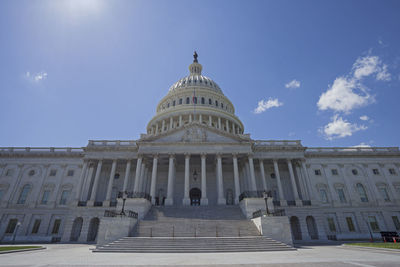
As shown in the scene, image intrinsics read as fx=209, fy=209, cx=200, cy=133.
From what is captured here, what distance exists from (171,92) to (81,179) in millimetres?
33763

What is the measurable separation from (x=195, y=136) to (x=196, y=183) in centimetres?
982

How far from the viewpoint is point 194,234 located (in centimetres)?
1964

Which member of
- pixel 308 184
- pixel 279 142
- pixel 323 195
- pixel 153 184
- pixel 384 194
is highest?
pixel 279 142

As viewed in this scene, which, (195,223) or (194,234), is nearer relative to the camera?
(194,234)

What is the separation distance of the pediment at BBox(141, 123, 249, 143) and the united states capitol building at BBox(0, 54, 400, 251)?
17cm

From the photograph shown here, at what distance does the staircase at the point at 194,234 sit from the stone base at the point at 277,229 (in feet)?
3.42

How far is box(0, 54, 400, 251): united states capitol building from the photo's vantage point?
31469mm

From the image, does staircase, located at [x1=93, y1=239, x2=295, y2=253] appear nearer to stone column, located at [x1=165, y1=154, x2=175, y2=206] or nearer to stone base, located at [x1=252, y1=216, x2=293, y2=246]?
stone base, located at [x1=252, y1=216, x2=293, y2=246]

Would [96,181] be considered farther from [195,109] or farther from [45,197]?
[195,109]

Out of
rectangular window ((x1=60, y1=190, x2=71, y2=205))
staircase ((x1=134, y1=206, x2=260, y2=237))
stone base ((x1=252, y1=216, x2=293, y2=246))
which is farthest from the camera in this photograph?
rectangular window ((x1=60, y1=190, x2=71, y2=205))

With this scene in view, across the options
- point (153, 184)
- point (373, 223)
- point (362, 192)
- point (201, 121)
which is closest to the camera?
point (153, 184)

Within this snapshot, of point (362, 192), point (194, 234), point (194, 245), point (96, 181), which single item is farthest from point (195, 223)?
point (362, 192)

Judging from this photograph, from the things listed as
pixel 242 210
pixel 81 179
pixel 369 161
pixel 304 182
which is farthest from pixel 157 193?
pixel 369 161

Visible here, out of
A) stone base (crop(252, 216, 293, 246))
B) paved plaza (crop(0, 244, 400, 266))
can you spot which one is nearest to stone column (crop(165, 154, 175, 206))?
stone base (crop(252, 216, 293, 246))
